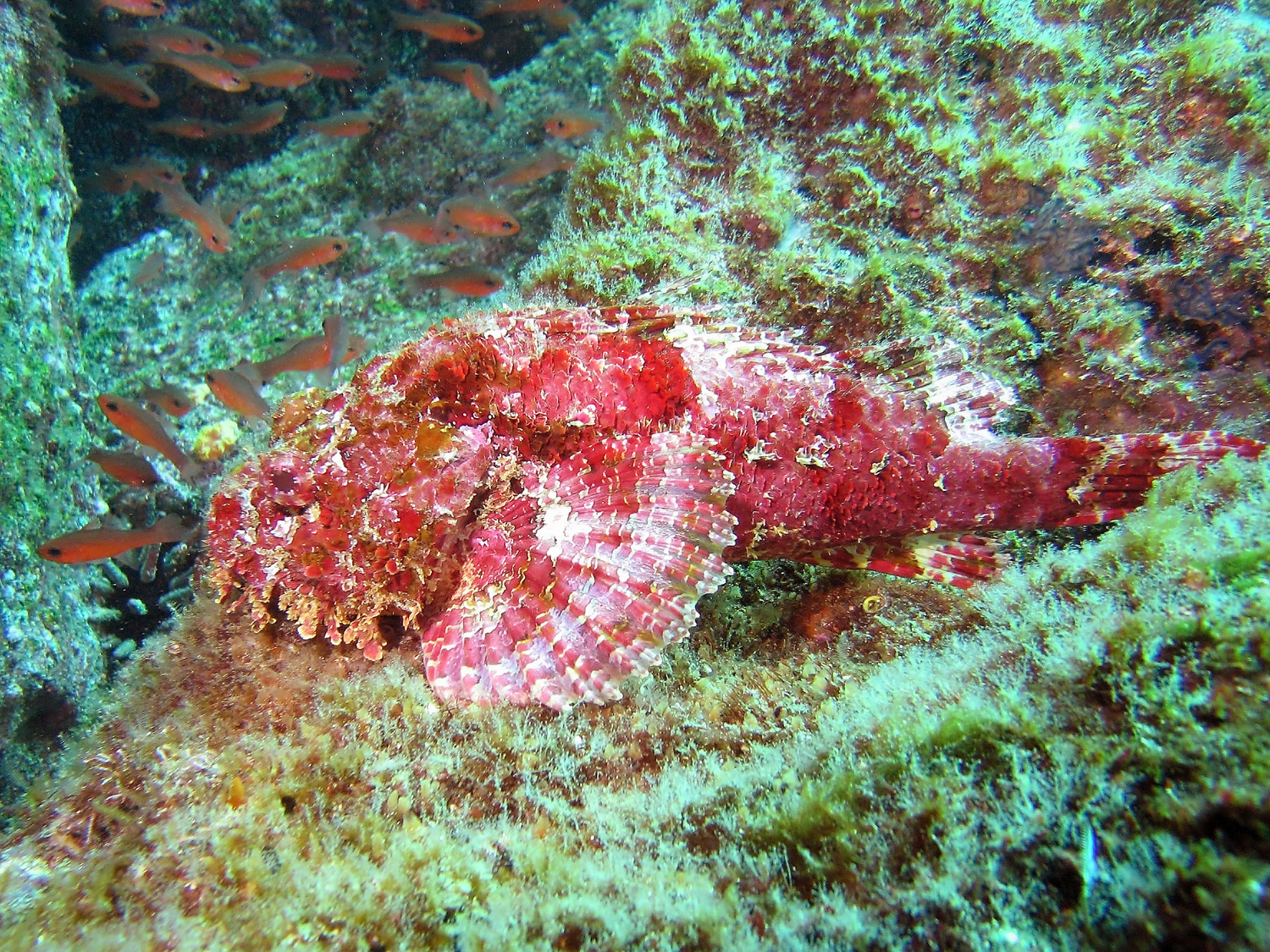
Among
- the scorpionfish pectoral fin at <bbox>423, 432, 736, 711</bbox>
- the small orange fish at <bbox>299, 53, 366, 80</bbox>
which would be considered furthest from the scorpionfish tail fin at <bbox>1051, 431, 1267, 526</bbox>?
the small orange fish at <bbox>299, 53, 366, 80</bbox>

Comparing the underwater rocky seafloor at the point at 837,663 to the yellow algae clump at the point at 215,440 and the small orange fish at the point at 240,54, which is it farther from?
the small orange fish at the point at 240,54

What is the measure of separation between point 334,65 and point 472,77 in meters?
2.15

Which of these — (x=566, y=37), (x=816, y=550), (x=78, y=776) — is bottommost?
(x=78, y=776)

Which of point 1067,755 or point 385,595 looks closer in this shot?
point 1067,755

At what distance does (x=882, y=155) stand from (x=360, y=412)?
151 inches

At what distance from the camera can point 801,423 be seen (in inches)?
123

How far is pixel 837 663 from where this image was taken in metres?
2.78

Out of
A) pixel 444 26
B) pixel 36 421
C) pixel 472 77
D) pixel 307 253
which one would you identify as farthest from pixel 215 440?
pixel 444 26

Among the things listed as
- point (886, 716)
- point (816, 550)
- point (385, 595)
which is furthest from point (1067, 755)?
point (385, 595)

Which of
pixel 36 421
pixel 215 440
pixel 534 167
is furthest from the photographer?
pixel 534 167

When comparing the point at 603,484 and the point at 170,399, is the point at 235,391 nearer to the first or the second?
the point at 170,399

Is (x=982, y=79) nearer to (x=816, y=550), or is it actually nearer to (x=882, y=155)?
(x=882, y=155)

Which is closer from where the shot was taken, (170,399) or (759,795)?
(759,795)

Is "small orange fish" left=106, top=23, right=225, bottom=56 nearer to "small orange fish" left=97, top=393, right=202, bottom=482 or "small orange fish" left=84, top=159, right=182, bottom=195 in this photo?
"small orange fish" left=84, top=159, right=182, bottom=195
